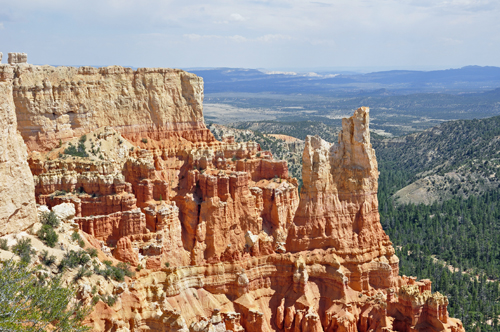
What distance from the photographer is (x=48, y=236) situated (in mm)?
32969

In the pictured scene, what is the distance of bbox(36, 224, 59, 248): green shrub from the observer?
1292 inches

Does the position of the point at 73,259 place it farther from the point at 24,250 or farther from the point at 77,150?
the point at 77,150

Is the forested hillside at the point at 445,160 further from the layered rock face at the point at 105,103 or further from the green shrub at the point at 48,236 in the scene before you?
the green shrub at the point at 48,236

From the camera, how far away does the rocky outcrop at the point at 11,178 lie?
1182 inches

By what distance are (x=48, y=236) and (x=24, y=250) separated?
330 centimetres

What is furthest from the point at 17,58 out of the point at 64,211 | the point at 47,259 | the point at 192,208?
the point at 47,259

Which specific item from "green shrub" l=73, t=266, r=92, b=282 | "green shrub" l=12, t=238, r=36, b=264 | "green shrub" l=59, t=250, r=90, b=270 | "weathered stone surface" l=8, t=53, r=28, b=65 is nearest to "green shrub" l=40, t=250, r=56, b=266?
"green shrub" l=59, t=250, r=90, b=270

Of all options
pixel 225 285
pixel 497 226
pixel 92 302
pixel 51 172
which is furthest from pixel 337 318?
pixel 497 226

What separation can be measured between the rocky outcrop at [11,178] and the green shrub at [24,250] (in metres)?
1.05

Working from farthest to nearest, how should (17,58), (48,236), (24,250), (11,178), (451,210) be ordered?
(451,210) < (17,58) < (48,236) < (11,178) < (24,250)

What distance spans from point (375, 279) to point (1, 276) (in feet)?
99.9

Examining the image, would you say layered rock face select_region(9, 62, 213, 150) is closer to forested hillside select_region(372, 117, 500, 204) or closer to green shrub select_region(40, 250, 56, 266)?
green shrub select_region(40, 250, 56, 266)

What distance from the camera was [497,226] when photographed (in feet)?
317

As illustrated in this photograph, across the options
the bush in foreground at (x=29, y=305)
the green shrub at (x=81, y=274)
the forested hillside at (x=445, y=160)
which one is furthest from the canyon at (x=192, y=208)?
the forested hillside at (x=445, y=160)
